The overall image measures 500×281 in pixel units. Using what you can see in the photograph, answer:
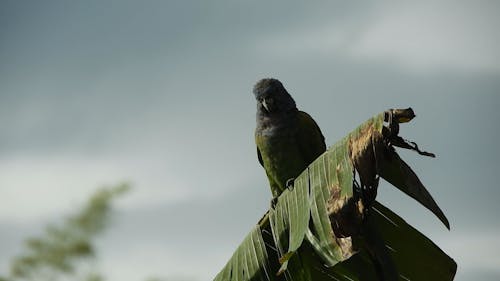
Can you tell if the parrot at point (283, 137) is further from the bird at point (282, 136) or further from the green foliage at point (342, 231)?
the green foliage at point (342, 231)

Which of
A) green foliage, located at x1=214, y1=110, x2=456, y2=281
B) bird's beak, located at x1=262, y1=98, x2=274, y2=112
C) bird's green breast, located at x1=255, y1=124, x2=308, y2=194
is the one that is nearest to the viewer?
green foliage, located at x1=214, y1=110, x2=456, y2=281

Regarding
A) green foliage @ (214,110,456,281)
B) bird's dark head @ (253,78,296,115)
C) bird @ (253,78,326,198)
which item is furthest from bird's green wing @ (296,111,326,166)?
green foliage @ (214,110,456,281)

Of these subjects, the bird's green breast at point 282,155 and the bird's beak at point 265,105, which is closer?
the bird's green breast at point 282,155

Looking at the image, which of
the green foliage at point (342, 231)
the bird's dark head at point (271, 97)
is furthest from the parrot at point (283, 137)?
the green foliage at point (342, 231)

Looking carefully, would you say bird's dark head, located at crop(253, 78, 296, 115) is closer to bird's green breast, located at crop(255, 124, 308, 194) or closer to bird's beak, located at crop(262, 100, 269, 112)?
bird's beak, located at crop(262, 100, 269, 112)

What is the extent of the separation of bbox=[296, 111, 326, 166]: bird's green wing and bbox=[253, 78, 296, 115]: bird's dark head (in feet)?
0.93

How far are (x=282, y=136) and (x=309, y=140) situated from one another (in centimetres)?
24

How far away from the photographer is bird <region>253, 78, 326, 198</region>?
5.71m

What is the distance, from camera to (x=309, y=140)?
5719 millimetres

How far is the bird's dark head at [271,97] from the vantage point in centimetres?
595

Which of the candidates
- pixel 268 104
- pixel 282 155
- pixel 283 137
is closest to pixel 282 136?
pixel 283 137

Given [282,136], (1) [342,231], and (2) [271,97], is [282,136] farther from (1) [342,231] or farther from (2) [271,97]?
(1) [342,231]

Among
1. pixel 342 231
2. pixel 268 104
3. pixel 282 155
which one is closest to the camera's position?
pixel 342 231

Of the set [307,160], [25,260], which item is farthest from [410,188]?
[25,260]
